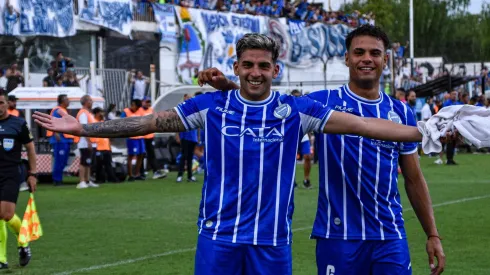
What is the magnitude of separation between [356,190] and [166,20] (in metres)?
31.6

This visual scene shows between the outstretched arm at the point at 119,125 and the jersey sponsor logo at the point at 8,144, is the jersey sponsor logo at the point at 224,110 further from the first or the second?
the jersey sponsor logo at the point at 8,144

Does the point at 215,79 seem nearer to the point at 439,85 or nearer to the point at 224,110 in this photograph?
the point at 224,110

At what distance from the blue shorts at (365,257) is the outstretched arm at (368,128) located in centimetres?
74

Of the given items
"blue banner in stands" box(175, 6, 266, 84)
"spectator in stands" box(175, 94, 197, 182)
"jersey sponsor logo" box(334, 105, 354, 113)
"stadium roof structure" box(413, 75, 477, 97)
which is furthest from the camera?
"stadium roof structure" box(413, 75, 477, 97)

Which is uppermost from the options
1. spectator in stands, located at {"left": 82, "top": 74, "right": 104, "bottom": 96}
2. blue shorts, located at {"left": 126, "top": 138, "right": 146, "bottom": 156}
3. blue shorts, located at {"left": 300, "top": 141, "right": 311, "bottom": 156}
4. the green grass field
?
spectator in stands, located at {"left": 82, "top": 74, "right": 104, "bottom": 96}

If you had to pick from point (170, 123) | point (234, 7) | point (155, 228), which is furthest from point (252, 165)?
point (234, 7)

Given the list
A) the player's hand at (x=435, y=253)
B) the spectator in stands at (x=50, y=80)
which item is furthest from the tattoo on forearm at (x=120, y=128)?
the spectator in stands at (x=50, y=80)

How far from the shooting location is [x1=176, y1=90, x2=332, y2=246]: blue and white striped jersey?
218 inches

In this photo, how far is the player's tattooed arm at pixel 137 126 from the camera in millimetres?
5812

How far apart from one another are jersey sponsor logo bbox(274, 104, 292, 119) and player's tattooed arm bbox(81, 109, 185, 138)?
58cm

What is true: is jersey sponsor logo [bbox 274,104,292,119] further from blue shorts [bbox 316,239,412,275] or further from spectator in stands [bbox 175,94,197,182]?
spectator in stands [bbox 175,94,197,182]

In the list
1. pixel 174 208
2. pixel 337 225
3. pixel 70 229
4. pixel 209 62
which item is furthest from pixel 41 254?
pixel 209 62

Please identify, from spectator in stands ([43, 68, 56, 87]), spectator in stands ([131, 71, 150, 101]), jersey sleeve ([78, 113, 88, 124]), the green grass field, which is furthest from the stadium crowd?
the green grass field

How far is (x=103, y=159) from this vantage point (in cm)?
2439
